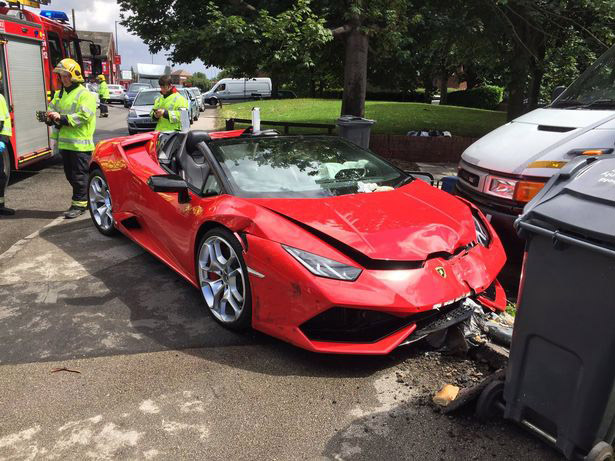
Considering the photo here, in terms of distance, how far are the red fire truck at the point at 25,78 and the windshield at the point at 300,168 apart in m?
4.64

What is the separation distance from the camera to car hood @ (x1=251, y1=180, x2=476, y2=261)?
9.80ft

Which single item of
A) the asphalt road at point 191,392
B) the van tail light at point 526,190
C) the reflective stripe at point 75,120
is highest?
the reflective stripe at point 75,120

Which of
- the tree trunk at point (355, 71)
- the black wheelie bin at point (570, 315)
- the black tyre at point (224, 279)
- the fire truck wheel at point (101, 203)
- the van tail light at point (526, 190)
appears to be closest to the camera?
the black wheelie bin at point (570, 315)

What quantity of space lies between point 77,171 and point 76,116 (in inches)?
25.5

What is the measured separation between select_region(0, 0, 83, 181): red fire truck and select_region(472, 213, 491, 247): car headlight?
6172 millimetres

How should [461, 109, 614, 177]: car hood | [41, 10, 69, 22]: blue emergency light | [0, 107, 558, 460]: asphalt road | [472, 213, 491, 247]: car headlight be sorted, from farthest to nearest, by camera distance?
[41, 10, 69, 22]: blue emergency light → [461, 109, 614, 177]: car hood → [472, 213, 491, 247]: car headlight → [0, 107, 558, 460]: asphalt road

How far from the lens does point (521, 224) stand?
7.04 feet

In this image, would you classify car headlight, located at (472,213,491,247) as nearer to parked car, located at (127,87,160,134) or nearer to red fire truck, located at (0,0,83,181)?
red fire truck, located at (0,0,83,181)

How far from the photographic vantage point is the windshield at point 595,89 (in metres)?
4.59

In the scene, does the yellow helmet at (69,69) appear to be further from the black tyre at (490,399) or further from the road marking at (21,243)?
the black tyre at (490,399)

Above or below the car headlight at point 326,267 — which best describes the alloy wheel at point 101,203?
below

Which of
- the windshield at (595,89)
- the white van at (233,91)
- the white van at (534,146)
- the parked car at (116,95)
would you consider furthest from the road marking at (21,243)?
the white van at (233,91)

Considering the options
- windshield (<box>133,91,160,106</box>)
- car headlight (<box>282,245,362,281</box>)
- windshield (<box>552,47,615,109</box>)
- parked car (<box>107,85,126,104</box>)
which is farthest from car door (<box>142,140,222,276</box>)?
parked car (<box>107,85,126,104</box>)

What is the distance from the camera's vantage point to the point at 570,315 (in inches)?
78.3
